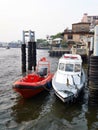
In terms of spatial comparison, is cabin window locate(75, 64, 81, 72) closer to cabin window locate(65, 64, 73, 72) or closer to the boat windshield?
the boat windshield

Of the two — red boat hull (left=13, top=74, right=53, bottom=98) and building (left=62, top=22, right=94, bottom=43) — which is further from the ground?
building (left=62, top=22, right=94, bottom=43)

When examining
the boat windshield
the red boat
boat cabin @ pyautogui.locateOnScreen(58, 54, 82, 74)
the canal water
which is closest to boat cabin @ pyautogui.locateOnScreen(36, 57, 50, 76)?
the red boat

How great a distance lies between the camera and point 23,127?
41.1 ft

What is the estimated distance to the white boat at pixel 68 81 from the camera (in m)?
15.6

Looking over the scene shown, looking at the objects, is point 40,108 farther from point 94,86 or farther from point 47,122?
point 94,86

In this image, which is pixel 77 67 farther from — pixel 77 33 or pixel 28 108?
pixel 77 33

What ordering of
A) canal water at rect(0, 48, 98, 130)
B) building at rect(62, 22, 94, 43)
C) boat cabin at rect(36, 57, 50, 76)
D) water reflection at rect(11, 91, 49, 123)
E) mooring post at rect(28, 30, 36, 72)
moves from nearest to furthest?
canal water at rect(0, 48, 98, 130), water reflection at rect(11, 91, 49, 123), boat cabin at rect(36, 57, 50, 76), mooring post at rect(28, 30, 36, 72), building at rect(62, 22, 94, 43)

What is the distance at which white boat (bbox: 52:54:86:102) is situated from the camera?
51.1 ft

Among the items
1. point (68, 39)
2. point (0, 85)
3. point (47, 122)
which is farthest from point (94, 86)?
point (68, 39)

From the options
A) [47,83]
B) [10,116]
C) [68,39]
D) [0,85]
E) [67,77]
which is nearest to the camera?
[10,116]

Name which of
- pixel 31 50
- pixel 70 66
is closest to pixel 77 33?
pixel 31 50

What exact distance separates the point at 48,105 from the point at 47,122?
3222mm

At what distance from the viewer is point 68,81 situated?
1762cm

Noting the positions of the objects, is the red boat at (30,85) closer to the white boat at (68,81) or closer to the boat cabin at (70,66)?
the white boat at (68,81)
